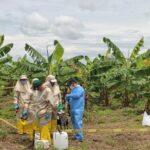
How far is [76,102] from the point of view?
11953mm

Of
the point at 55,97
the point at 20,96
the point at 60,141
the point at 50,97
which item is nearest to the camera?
the point at 60,141

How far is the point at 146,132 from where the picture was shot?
13844mm

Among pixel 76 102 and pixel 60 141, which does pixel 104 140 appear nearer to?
pixel 76 102

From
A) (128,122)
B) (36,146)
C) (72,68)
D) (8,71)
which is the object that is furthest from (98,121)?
(8,71)

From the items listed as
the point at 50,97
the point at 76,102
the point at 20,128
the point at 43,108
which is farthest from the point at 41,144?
the point at 20,128

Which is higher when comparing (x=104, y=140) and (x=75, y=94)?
(x=75, y=94)

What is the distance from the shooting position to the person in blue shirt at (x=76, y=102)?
38.8 ft

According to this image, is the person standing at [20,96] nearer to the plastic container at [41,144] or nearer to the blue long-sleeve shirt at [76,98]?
the blue long-sleeve shirt at [76,98]

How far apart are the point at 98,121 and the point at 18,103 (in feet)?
15.1

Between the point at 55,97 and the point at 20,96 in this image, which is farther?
the point at 20,96

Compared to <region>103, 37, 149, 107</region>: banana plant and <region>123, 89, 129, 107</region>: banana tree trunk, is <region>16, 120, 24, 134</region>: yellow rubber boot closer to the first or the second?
<region>103, 37, 149, 107</region>: banana plant

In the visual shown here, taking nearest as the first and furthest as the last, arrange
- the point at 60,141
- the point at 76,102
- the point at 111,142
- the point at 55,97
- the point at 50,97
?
the point at 60,141, the point at 50,97, the point at 55,97, the point at 76,102, the point at 111,142

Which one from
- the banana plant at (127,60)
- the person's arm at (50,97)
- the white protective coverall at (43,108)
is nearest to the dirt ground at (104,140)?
the white protective coverall at (43,108)

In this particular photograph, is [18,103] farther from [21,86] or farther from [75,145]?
[75,145]
